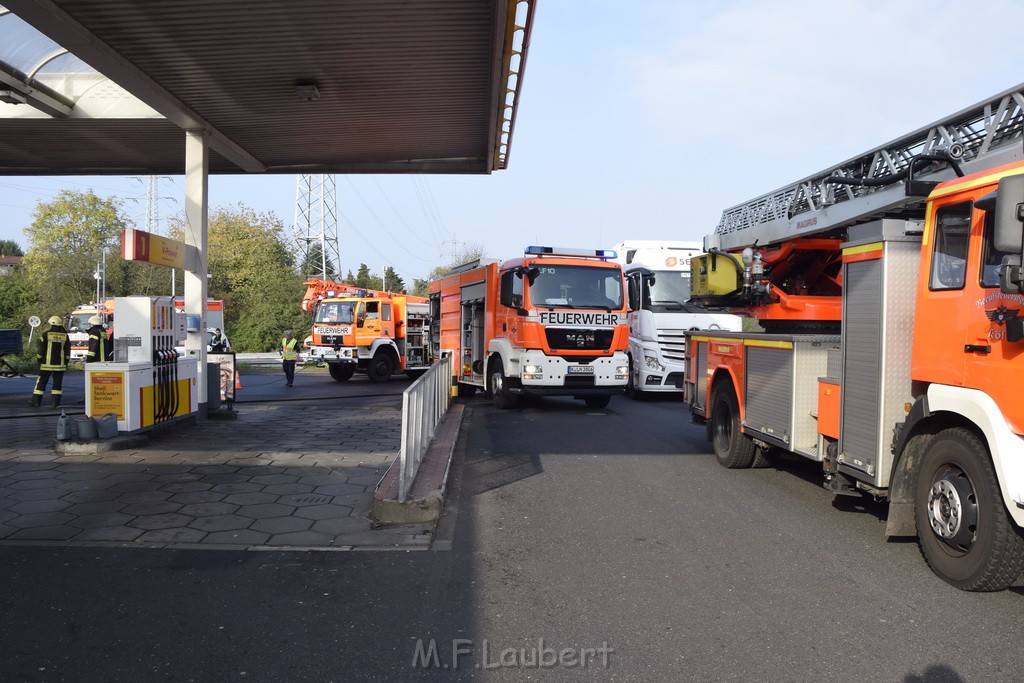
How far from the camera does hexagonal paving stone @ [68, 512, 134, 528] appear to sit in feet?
20.0

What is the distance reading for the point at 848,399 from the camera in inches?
232

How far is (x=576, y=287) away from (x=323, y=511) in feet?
28.2

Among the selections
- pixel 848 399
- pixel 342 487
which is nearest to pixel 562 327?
pixel 342 487

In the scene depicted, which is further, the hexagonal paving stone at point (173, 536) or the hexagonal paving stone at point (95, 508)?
the hexagonal paving stone at point (95, 508)

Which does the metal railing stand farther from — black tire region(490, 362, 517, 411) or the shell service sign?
black tire region(490, 362, 517, 411)

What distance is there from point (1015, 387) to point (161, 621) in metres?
4.87

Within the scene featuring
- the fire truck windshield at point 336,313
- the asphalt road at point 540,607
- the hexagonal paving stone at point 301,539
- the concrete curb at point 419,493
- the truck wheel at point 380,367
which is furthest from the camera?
the truck wheel at point 380,367

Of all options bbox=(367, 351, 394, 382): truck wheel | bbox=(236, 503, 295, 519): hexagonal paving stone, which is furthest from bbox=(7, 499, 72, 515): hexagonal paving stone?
bbox=(367, 351, 394, 382): truck wheel

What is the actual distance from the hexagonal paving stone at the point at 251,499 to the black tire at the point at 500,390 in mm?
7576

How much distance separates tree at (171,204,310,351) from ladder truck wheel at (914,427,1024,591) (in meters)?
44.4

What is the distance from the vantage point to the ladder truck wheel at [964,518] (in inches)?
172

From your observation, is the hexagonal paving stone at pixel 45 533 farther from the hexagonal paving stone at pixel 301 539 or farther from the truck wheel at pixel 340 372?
the truck wheel at pixel 340 372

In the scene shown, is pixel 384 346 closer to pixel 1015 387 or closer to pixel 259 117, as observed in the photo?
pixel 259 117

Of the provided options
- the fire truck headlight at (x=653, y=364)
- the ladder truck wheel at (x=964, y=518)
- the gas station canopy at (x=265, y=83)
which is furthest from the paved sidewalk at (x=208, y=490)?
the fire truck headlight at (x=653, y=364)
